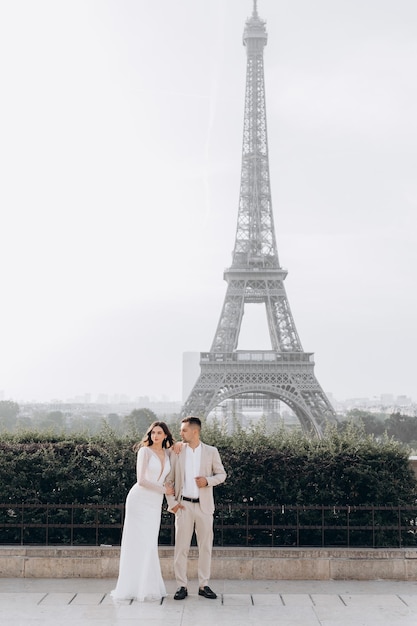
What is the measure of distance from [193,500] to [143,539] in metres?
0.63

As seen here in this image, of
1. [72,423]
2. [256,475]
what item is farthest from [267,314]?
[256,475]

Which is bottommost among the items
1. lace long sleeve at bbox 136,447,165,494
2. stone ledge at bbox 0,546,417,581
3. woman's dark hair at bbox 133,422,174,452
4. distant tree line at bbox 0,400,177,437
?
stone ledge at bbox 0,546,417,581

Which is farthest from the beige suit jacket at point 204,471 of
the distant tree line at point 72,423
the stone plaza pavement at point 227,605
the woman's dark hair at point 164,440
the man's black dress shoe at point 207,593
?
the distant tree line at point 72,423

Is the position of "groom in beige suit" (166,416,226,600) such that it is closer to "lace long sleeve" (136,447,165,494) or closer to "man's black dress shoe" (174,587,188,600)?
"man's black dress shoe" (174,587,188,600)

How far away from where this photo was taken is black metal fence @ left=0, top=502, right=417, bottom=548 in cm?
893

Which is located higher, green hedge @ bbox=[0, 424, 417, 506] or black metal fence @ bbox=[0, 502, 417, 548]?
green hedge @ bbox=[0, 424, 417, 506]

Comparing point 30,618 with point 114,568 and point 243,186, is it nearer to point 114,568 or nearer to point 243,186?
point 114,568

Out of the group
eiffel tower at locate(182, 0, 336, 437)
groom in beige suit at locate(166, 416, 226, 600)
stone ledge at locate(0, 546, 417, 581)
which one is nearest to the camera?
groom in beige suit at locate(166, 416, 226, 600)

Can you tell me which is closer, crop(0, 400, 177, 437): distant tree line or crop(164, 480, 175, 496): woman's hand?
crop(164, 480, 175, 496): woman's hand

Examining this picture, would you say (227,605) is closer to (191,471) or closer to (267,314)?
(191,471)

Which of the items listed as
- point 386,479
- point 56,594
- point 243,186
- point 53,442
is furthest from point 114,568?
point 243,186

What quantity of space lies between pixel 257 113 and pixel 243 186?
624 centimetres

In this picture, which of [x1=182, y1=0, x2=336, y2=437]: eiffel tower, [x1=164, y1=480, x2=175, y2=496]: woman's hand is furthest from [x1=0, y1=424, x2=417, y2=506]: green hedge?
[x1=182, y1=0, x2=336, y2=437]: eiffel tower

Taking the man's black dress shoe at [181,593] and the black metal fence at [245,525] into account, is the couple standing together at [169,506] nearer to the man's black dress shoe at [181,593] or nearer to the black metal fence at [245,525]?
the man's black dress shoe at [181,593]
